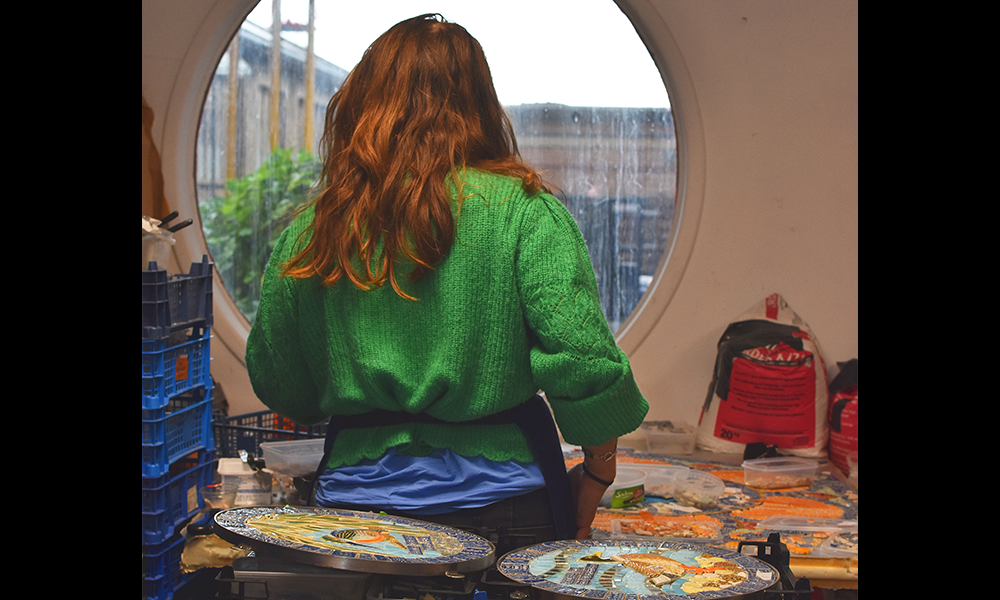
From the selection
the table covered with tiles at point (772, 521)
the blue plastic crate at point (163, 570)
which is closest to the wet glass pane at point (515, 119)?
the table covered with tiles at point (772, 521)

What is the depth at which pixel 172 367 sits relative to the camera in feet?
6.49

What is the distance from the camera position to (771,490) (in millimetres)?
2438

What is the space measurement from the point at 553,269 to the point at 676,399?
1.83 meters

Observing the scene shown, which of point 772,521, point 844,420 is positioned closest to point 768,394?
point 844,420

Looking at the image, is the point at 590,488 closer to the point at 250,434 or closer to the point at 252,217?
the point at 250,434

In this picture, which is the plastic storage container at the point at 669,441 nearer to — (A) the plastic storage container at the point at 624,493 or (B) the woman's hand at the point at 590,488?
(A) the plastic storage container at the point at 624,493

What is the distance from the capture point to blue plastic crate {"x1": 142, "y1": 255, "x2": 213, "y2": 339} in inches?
74.2

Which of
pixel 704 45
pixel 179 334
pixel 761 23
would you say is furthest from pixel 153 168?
pixel 761 23

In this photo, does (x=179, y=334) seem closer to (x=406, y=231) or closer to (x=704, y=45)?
(x=406, y=231)

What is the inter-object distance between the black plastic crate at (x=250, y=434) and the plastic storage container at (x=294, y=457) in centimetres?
17

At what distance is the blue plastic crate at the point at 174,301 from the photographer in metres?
1.89

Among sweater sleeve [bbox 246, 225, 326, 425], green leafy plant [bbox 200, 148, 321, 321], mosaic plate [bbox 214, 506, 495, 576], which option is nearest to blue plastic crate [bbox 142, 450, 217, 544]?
sweater sleeve [bbox 246, 225, 326, 425]

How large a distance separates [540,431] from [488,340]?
0.20 metres

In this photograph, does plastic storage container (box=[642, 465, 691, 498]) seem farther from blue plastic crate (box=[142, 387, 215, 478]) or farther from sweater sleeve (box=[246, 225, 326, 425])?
blue plastic crate (box=[142, 387, 215, 478])
